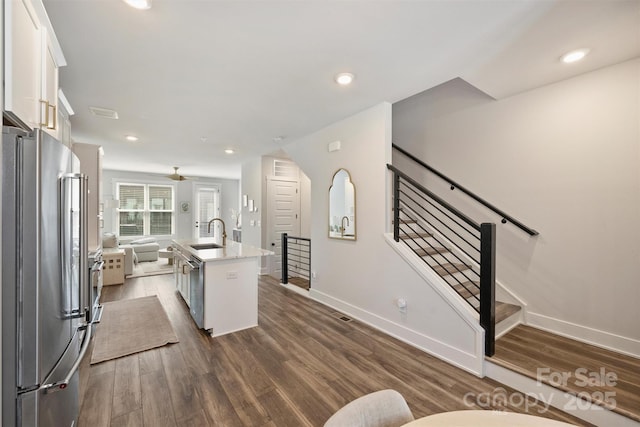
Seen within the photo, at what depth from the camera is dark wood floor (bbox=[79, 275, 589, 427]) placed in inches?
70.6

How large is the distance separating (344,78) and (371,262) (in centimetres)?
202

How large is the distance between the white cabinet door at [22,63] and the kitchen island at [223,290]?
1.89 metres

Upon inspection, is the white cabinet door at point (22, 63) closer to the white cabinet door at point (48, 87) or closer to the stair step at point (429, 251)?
the white cabinet door at point (48, 87)

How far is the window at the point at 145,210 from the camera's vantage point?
8148 mm

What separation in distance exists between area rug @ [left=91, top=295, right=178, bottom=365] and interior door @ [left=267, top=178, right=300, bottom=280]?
229 centimetres

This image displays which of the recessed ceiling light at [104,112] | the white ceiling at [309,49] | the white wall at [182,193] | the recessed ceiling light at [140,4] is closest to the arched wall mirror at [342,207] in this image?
the white ceiling at [309,49]

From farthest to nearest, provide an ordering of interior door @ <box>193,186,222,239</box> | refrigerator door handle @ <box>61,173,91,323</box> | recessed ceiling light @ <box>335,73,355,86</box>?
interior door @ <box>193,186,222,239</box>
recessed ceiling light @ <box>335,73,355,86</box>
refrigerator door handle @ <box>61,173,91,323</box>

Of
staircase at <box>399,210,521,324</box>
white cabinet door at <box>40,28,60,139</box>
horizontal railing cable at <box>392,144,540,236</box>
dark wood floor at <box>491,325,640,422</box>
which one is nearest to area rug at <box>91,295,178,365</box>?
white cabinet door at <box>40,28,60,139</box>

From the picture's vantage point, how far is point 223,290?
3.02 m

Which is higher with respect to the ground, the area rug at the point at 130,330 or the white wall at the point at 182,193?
the white wall at the point at 182,193

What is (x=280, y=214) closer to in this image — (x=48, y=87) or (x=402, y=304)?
(x=402, y=304)

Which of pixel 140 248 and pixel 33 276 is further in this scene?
pixel 140 248

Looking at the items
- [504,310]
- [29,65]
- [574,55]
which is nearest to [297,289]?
[504,310]

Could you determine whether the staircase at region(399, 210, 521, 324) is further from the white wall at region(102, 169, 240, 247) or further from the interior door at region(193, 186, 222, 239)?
the white wall at region(102, 169, 240, 247)
